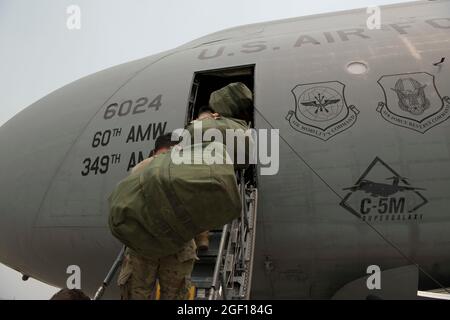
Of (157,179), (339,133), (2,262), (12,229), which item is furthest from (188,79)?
(2,262)

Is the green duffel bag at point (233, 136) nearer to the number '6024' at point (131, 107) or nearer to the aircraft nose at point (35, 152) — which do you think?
the number '6024' at point (131, 107)

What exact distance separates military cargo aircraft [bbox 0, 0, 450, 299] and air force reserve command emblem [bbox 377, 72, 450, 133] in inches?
0.8

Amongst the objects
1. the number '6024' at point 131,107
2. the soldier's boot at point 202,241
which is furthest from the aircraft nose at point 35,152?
the soldier's boot at point 202,241

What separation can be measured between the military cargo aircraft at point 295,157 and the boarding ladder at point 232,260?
21 mm

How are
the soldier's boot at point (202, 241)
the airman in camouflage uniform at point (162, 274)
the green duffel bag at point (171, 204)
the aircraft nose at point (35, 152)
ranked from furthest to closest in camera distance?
1. the aircraft nose at point (35, 152)
2. the soldier's boot at point (202, 241)
3. the airman in camouflage uniform at point (162, 274)
4. the green duffel bag at point (171, 204)

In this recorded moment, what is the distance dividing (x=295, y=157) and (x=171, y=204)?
12.7 ft

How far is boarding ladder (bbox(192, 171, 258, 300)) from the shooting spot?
5.05 metres

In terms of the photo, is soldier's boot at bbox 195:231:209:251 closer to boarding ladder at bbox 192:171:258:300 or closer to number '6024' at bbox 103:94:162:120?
boarding ladder at bbox 192:171:258:300

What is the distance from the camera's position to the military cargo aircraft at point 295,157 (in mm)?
6402

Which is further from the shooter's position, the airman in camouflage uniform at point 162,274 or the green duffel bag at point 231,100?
the green duffel bag at point 231,100

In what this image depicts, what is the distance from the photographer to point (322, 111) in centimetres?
704

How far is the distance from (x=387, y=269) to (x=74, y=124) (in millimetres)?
6302

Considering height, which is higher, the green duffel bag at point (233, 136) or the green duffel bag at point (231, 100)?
the green duffel bag at point (231, 100)
